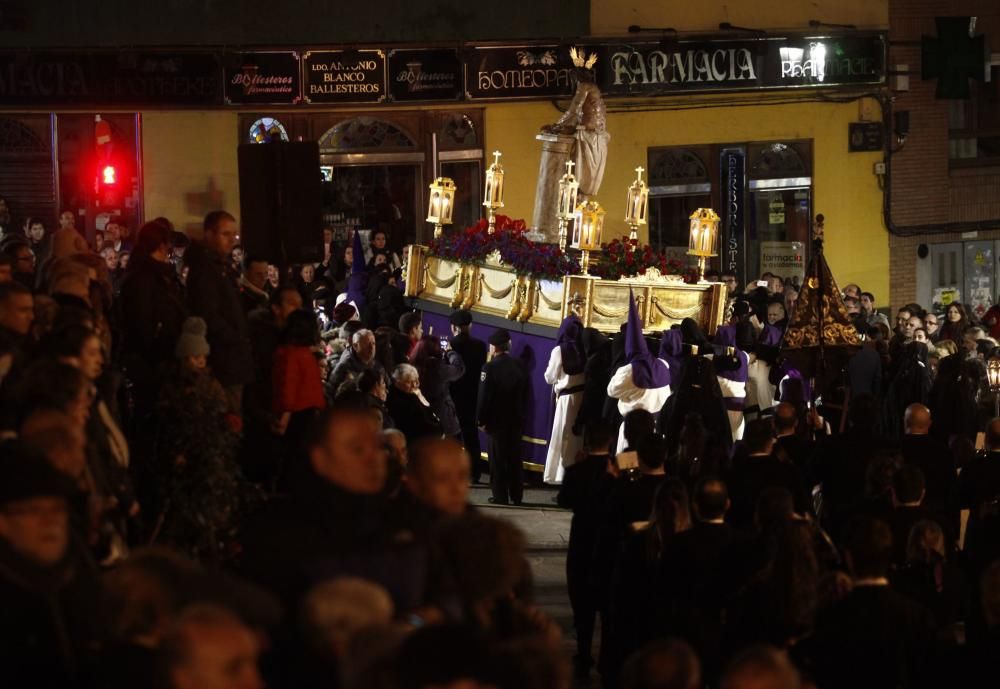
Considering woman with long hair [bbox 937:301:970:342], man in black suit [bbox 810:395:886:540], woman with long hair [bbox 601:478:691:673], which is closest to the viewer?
woman with long hair [bbox 601:478:691:673]

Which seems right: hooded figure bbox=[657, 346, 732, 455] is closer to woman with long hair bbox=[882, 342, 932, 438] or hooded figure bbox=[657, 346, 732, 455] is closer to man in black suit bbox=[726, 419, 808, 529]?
woman with long hair bbox=[882, 342, 932, 438]

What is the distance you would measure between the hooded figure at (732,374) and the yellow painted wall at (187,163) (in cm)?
1190

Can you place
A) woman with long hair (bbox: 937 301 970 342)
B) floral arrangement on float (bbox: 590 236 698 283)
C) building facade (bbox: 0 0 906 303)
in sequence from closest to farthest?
floral arrangement on float (bbox: 590 236 698 283)
woman with long hair (bbox: 937 301 970 342)
building facade (bbox: 0 0 906 303)

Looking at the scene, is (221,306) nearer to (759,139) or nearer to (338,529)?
(338,529)

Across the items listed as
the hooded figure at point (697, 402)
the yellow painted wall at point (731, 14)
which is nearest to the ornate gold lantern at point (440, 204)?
the yellow painted wall at point (731, 14)

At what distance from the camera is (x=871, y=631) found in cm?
772

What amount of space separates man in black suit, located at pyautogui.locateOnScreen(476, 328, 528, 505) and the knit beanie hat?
8.02 metres

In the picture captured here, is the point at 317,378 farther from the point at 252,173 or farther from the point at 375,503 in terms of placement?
the point at 375,503

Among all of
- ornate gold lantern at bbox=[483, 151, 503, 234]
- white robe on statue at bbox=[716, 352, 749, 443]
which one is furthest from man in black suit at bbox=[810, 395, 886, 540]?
ornate gold lantern at bbox=[483, 151, 503, 234]

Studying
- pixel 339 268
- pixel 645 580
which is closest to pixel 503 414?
pixel 339 268

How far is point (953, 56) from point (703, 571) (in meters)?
21.6

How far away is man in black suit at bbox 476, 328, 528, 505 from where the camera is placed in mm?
17922

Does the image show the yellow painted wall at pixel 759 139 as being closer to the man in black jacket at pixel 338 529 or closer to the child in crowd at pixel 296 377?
the child in crowd at pixel 296 377

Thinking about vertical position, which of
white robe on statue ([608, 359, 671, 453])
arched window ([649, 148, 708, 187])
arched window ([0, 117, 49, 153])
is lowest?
white robe on statue ([608, 359, 671, 453])
